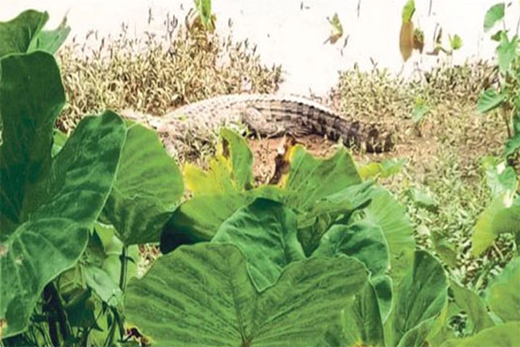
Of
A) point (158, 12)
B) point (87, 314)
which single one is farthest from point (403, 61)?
point (87, 314)

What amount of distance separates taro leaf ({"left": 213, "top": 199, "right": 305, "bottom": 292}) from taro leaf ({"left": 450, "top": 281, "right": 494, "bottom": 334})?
92 millimetres

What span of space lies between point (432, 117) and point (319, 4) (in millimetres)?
1399

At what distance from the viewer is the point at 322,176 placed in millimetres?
730

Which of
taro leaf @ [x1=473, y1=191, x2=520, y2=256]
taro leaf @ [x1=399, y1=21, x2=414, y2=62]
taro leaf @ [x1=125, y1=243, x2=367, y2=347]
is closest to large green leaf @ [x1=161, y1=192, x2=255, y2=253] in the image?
taro leaf @ [x1=125, y1=243, x2=367, y2=347]

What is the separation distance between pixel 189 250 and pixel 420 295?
16 centimetres

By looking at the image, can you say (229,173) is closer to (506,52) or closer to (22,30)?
(22,30)

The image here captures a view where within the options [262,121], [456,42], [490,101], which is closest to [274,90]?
[262,121]

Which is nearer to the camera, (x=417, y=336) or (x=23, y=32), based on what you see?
(x=417, y=336)

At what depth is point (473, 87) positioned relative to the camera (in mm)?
4750

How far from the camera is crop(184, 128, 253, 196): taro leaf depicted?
2.56 feet

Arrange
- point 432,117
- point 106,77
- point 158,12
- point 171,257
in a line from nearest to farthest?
point 171,257 → point 432,117 → point 106,77 → point 158,12

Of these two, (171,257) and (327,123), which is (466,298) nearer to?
(171,257)

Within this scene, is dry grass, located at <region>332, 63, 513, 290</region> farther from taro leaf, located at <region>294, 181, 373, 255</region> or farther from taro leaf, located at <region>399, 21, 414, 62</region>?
taro leaf, located at <region>294, 181, 373, 255</region>

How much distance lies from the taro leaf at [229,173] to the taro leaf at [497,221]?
1.03ft
